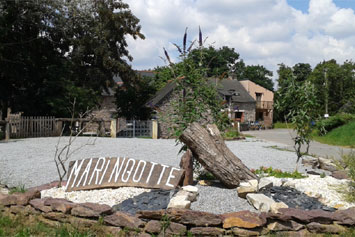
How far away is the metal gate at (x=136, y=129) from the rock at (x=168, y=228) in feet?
64.7

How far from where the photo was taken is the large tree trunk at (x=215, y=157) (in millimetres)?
6000

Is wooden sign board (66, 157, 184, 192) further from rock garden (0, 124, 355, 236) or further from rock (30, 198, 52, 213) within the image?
rock (30, 198, 52, 213)

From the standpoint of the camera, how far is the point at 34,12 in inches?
917

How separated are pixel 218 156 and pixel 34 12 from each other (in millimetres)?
21270

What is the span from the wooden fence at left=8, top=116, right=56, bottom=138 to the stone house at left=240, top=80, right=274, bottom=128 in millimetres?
36356

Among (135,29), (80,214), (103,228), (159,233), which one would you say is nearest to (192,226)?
(159,233)

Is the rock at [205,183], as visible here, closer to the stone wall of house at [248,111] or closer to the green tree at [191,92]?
the green tree at [191,92]

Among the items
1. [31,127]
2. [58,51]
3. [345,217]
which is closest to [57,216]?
[345,217]

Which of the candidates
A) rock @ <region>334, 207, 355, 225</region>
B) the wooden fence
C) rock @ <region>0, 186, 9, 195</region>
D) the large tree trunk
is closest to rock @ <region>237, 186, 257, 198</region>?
the large tree trunk

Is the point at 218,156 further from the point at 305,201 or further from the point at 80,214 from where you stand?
the point at 80,214

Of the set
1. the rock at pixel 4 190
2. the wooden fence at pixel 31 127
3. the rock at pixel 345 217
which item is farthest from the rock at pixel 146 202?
the wooden fence at pixel 31 127

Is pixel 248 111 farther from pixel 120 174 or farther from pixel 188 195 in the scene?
pixel 188 195

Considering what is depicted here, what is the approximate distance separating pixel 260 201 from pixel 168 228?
1.37 meters

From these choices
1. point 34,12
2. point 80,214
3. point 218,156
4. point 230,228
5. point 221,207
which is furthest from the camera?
point 34,12
